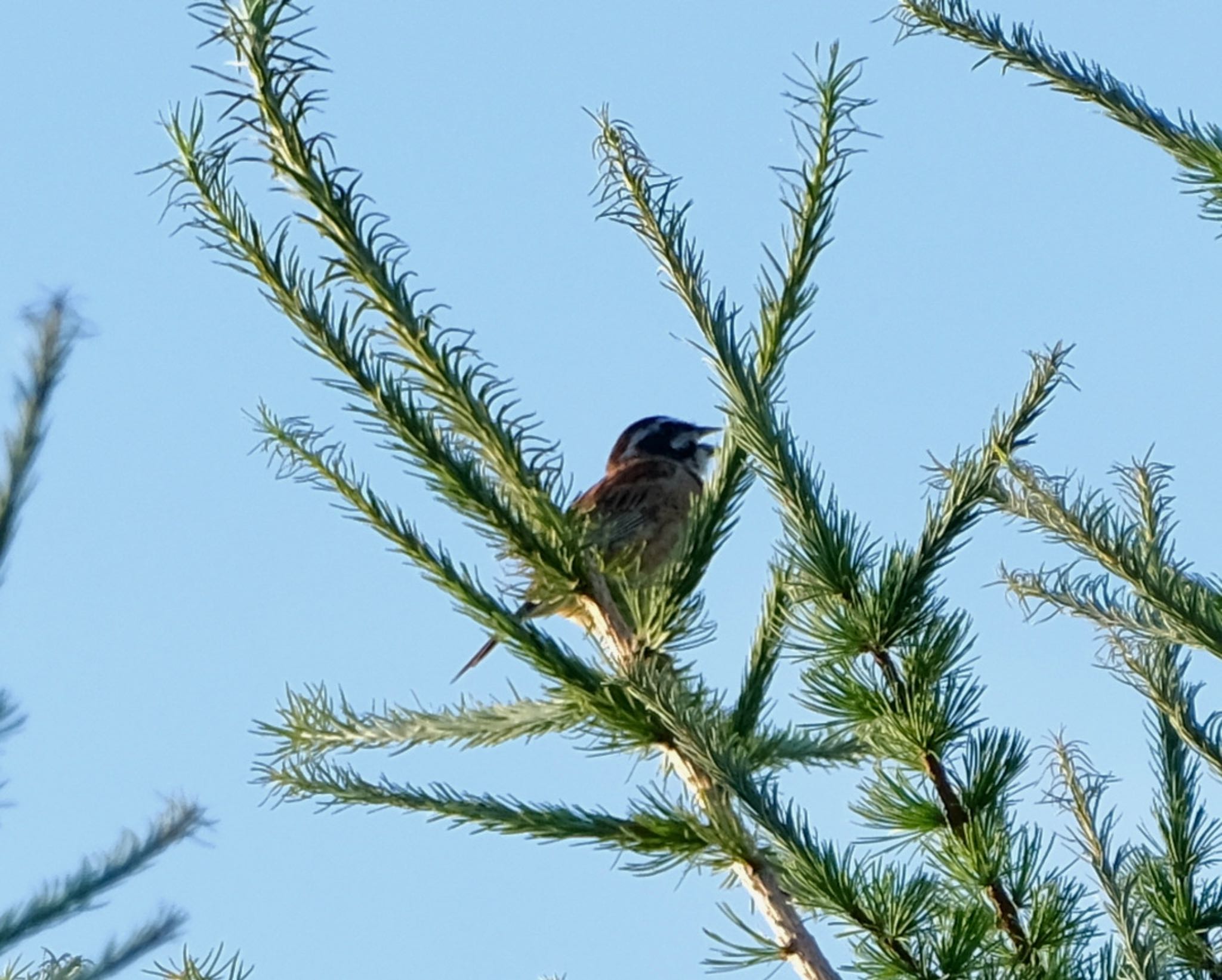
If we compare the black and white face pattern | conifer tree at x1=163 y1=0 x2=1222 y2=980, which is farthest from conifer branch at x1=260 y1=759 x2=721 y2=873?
the black and white face pattern

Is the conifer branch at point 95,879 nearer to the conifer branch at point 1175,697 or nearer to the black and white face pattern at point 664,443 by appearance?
the conifer branch at point 1175,697

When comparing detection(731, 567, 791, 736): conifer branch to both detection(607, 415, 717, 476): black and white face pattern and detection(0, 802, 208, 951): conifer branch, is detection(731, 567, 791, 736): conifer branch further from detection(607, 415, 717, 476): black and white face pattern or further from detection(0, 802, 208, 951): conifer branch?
detection(607, 415, 717, 476): black and white face pattern

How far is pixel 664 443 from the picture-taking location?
26.5 ft

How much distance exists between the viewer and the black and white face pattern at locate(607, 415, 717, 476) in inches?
305

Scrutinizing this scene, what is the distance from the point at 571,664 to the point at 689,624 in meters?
0.23

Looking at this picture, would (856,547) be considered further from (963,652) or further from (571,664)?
(571,664)

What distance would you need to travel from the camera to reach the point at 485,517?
2.44m

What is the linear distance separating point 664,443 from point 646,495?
8.70ft

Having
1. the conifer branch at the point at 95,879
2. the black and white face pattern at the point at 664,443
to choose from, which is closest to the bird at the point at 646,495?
the black and white face pattern at the point at 664,443

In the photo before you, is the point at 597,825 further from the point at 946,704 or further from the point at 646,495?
the point at 646,495

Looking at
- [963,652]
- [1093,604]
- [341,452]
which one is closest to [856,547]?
[963,652]

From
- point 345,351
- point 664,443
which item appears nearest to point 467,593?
point 345,351

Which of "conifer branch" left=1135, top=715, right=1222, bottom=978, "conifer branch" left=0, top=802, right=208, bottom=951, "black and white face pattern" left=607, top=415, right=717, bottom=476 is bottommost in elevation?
"conifer branch" left=0, top=802, right=208, bottom=951

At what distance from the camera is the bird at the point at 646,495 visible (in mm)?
2766
